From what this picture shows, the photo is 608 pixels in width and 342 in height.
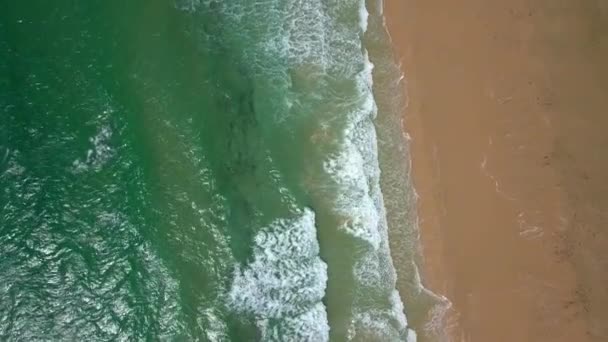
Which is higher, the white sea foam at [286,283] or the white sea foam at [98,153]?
the white sea foam at [98,153]

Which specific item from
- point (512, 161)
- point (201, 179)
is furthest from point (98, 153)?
point (512, 161)

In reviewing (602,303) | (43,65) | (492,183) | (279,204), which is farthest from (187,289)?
(602,303)

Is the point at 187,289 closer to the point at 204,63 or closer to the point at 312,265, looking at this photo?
the point at 312,265

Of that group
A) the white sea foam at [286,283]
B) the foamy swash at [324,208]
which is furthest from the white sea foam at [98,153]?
the white sea foam at [286,283]

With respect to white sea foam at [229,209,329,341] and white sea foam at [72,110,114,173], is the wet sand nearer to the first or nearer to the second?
white sea foam at [229,209,329,341]

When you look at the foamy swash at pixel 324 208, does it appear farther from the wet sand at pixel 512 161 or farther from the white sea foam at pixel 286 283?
the wet sand at pixel 512 161

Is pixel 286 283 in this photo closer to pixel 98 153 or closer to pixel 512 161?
pixel 98 153

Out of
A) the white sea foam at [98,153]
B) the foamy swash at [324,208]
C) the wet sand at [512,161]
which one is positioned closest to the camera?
the wet sand at [512,161]
